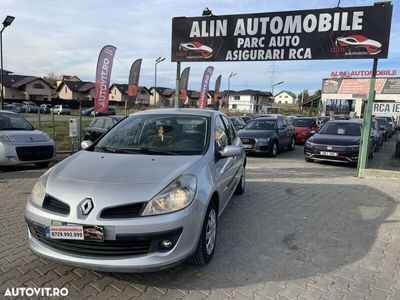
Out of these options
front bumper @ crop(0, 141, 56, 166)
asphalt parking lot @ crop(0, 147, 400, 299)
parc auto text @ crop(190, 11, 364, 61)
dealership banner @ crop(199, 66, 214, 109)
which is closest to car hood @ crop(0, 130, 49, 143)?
front bumper @ crop(0, 141, 56, 166)

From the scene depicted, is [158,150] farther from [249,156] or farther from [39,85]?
[39,85]

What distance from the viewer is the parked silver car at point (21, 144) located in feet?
28.4

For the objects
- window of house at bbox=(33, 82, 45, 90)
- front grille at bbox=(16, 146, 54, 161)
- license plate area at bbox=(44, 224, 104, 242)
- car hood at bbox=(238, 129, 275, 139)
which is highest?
window of house at bbox=(33, 82, 45, 90)

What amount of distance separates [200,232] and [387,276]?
210 cm

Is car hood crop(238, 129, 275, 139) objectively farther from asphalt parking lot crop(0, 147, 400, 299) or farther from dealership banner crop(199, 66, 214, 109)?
dealership banner crop(199, 66, 214, 109)

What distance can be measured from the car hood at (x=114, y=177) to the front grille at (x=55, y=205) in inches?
2.0

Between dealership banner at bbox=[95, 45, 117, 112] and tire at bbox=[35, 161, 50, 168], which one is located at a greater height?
dealership banner at bbox=[95, 45, 117, 112]

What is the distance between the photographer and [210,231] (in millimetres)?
3959

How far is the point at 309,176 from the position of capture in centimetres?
963

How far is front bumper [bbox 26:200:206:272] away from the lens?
3.07 m

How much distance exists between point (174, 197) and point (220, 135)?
188cm

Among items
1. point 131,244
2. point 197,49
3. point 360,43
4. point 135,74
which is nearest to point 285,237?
point 131,244

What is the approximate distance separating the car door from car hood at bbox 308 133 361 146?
7317mm

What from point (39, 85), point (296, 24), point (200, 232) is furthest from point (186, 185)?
point (39, 85)
